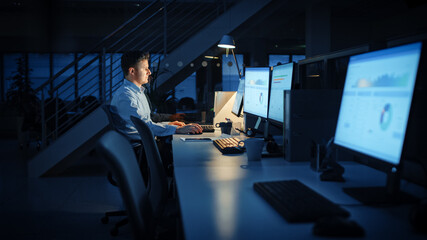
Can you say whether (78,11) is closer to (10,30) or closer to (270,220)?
(10,30)

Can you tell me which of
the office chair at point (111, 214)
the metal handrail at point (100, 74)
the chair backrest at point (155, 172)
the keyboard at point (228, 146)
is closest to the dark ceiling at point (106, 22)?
the metal handrail at point (100, 74)

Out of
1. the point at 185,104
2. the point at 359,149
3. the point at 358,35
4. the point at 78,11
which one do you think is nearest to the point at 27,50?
the point at 78,11

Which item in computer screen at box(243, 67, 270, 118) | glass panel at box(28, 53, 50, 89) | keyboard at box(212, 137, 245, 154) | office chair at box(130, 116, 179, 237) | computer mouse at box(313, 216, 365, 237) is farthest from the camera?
glass panel at box(28, 53, 50, 89)

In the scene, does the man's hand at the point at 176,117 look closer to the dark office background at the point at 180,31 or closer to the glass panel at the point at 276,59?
the dark office background at the point at 180,31

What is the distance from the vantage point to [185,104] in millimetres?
8016

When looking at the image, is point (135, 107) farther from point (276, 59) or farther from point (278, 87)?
point (276, 59)

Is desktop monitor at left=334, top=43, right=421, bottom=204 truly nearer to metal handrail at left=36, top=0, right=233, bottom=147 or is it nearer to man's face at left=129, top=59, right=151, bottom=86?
man's face at left=129, top=59, right=151, bottom=86

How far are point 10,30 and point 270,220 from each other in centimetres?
934

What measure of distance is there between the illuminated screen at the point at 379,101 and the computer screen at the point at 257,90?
0.92 meters

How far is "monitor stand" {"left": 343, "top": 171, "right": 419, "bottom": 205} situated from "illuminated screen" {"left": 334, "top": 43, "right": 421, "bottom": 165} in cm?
9

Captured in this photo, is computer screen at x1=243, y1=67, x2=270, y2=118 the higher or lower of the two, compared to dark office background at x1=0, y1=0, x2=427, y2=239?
lower

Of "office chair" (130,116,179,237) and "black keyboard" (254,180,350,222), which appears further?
"office chair" (130,116,179,237)

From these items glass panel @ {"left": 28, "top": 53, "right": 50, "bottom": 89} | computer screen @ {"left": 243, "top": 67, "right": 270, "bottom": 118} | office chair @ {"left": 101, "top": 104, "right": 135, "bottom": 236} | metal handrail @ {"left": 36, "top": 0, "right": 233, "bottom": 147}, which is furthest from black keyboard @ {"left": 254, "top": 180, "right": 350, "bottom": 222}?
glass panel @ {"left": 28, "top": 53, "right": 50, "bottom": 89}

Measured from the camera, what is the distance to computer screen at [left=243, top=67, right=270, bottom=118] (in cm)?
213
